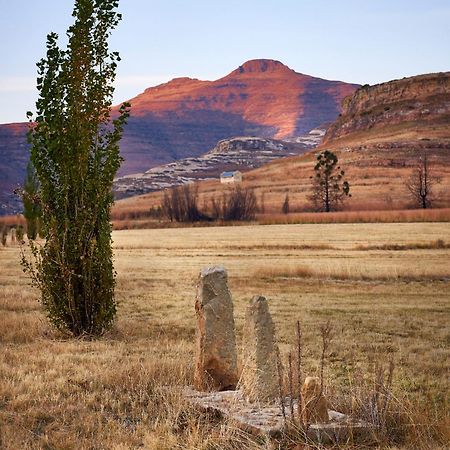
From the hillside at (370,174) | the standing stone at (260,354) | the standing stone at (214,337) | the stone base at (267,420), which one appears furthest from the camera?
the hillside at (370,174)

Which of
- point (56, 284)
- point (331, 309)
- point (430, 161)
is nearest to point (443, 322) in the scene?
point (331, 309)

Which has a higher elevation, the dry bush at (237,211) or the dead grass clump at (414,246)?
the dry bush at (237,211)

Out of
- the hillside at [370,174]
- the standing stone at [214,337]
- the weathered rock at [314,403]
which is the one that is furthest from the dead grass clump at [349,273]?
the hillside at [370,174]

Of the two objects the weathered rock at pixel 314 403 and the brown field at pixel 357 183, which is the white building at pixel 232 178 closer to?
the brown field at pixel 357 183

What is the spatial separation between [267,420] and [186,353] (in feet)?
18.6

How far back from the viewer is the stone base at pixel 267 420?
8.53m

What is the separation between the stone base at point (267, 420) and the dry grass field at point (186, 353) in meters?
0.17

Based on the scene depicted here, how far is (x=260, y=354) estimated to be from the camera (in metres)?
9.83

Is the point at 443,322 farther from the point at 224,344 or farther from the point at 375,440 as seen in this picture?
the point at 375,440

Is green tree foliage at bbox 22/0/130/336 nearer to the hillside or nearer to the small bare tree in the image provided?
the small bare tree

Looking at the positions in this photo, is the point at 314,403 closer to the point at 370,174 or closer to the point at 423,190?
the point at 423,190

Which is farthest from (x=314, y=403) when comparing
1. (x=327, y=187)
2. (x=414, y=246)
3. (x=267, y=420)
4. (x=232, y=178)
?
(x=232, y=178)

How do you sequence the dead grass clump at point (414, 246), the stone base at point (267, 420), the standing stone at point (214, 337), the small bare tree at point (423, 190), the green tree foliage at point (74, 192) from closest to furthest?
the stone base at point (267, 420) → the standing stone at point (214, 337) → the green tree foliage at point (74, 192) → the dead grass clump at point (414, 246) → the small bare tree at point (423, 190)

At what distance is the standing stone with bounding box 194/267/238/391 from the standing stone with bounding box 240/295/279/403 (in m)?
1.25
